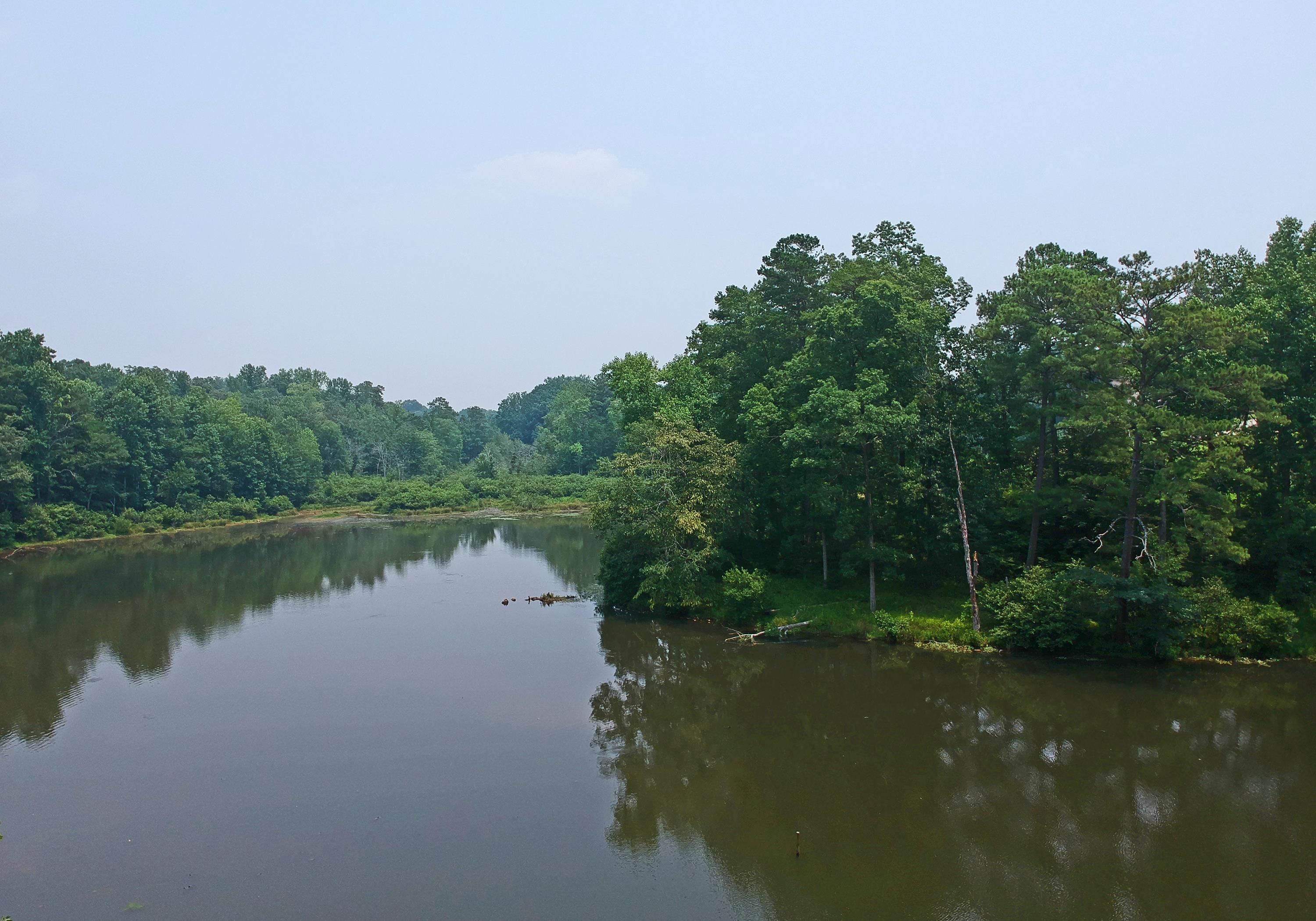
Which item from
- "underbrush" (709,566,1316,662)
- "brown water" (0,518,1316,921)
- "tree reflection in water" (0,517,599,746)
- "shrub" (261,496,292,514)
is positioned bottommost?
"brown water" (0,518,1316,921)

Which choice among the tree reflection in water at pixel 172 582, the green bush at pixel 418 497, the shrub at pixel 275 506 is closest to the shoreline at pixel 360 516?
the shrub at pixel 275 506

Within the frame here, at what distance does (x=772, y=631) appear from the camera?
2647 cm

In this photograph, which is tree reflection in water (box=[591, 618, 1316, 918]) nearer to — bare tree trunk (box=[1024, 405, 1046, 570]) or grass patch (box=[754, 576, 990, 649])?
grass patch (box=[754, 576, 990, 649])

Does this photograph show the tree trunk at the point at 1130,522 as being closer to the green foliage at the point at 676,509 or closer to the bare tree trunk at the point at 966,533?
the bare tree trunk at the point at 966,533

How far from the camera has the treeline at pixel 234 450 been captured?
5538 centimetres

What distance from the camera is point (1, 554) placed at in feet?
158

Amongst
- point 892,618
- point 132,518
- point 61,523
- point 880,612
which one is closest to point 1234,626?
point 892,618

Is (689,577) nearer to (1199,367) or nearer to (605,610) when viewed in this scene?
(605,610)

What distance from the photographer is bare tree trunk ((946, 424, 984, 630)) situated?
24.3m

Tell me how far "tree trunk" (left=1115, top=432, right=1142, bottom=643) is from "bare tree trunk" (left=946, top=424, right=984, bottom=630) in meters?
3.19

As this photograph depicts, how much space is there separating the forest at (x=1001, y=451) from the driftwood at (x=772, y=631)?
1.03m

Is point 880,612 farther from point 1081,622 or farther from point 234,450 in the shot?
point 234,450

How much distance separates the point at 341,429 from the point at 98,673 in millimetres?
82330

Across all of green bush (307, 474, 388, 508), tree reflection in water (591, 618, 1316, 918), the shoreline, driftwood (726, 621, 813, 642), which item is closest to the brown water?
tree reflection in water (591, 618, 1316, 918)
